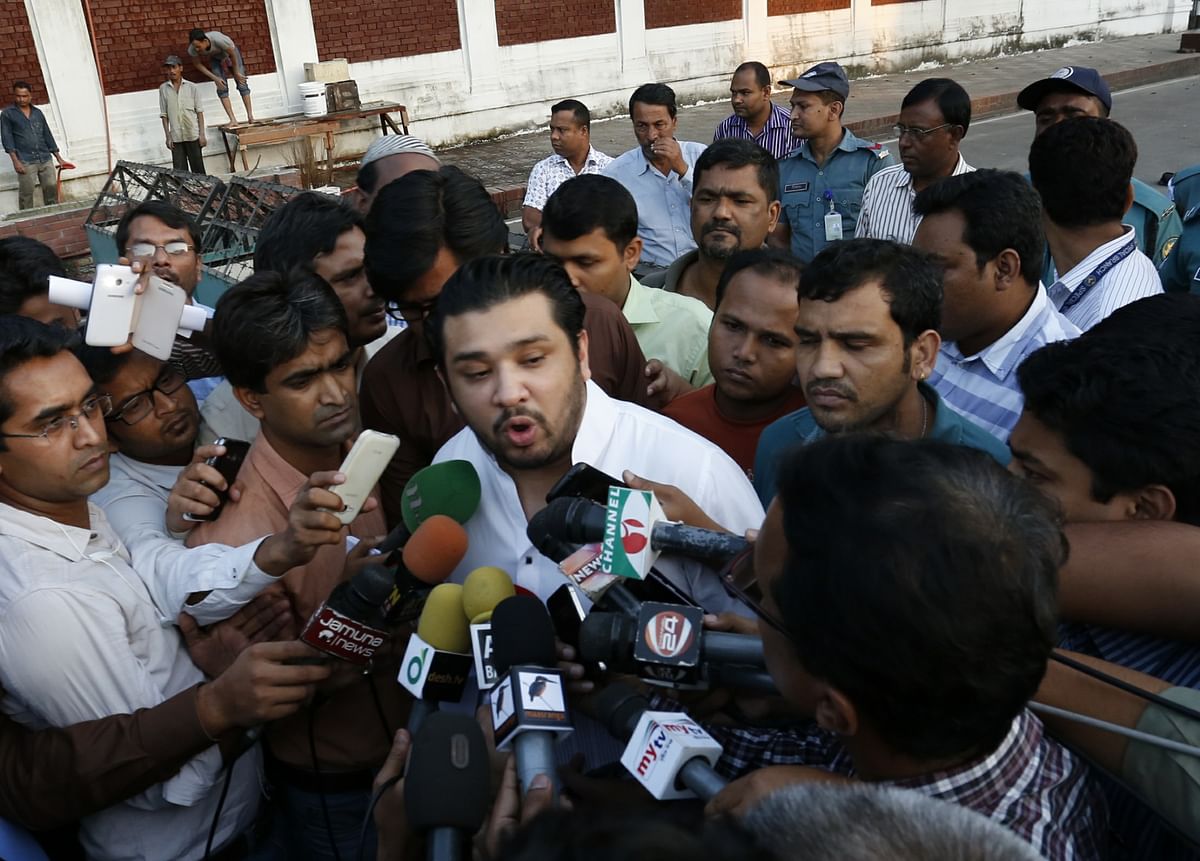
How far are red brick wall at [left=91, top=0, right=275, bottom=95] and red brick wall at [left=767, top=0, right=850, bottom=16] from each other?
9.81 m

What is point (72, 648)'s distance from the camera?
1.85 m

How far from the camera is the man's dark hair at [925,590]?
107 centimetres

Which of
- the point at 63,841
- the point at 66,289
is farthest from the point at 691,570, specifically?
the point at 66,289

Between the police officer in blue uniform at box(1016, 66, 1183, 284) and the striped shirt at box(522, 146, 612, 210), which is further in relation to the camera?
the striped shirt at box(522, 146, 612, 210)

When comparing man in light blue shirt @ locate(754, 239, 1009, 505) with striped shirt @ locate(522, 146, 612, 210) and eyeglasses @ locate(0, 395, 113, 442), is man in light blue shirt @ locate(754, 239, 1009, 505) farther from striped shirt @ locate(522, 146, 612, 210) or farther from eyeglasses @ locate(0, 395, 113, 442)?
striped shirt @ locate(522, 146, 612, 210)

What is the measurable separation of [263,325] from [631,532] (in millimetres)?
1246

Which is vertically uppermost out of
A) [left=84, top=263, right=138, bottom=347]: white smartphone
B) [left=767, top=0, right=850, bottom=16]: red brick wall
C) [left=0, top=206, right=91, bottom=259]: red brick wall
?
[left=767, top=0, right=850, bottom=16]: red brick wall

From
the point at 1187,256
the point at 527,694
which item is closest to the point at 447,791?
the point at 527,694

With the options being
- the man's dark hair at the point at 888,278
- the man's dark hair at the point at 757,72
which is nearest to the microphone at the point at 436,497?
the man's dark hair at the point at 888,278

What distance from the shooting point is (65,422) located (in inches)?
81.8

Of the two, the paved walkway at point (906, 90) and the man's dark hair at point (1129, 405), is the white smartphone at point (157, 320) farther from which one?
the paved walkway at point (906, 90)

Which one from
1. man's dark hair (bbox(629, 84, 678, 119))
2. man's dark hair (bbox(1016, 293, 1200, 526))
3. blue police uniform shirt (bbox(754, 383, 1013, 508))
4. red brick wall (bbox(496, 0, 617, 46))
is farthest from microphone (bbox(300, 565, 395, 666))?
red brick wall (bbox(496, 0, 617, 46))

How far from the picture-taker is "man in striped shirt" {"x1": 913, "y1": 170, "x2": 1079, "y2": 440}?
2.77 m

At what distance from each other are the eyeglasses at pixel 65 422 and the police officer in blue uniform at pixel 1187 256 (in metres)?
3.41
